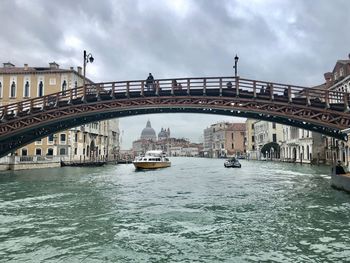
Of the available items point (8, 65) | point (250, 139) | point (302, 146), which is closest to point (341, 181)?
point (302, 146)

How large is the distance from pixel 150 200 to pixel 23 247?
9.08 metres

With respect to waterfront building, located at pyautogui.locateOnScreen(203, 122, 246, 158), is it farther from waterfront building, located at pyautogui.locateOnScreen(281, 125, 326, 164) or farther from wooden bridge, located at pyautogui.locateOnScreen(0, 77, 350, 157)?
wooden bridge, located at pyautogui.locateOnScreen(0, 77, 350, 157)

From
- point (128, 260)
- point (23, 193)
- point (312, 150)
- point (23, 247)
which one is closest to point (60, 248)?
point (23, 247)

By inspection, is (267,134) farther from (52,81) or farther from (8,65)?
(8,65)

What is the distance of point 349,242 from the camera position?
9.64 meters

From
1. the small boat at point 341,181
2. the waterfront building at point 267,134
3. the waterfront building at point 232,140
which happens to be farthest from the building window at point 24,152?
the waterfront building at point 232,140

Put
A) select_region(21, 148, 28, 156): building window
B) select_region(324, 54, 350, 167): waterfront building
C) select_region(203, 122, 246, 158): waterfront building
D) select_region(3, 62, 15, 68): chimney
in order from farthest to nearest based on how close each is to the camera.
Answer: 1. select_region(203, 122, 246, 158): waterfront building
2. select_region(3, 62, 15, 68): chimney
3. select_region(21, 148, 28, 156): building window
4. select_region(324, 54, 350, 167): waterfront building

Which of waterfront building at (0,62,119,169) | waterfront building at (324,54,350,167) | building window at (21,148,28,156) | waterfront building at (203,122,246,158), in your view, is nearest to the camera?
waterfront building at (324,54,350,167)

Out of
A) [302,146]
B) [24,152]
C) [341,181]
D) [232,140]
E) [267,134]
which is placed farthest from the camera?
[232,140]

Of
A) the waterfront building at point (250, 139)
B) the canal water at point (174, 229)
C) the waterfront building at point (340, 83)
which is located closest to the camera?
the canal water at point (174, 229)

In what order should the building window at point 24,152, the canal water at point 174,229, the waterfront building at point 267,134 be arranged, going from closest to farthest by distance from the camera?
the canal water at point 174,229, the building window at point 24,152, the waterfront building at point 267,134

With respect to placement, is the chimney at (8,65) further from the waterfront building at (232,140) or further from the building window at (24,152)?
the waterfront building at (232,140)

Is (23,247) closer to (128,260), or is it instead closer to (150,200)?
(128,260)


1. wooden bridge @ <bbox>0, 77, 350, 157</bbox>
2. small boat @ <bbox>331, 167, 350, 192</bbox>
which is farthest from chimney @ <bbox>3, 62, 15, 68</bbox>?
small boat @ <bbox>331, 167, 350, 192</bbox>
